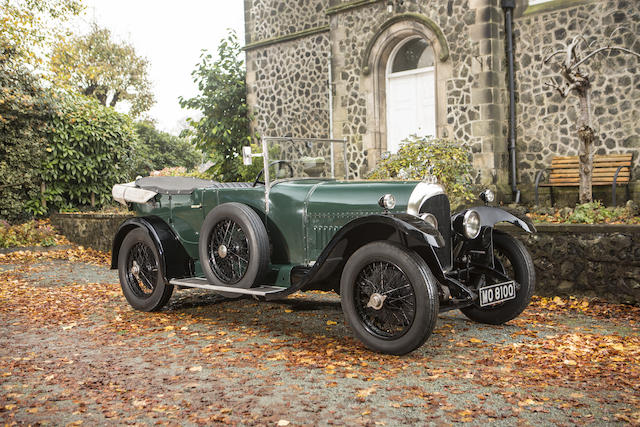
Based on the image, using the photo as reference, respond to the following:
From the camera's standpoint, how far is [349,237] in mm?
4699

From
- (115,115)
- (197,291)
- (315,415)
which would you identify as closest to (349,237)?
(315,415)

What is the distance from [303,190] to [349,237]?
30.8 inches

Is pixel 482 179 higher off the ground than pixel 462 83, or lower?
lower

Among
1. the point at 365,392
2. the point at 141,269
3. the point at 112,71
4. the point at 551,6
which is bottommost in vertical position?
the point at 365,392

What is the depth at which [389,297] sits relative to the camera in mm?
4363

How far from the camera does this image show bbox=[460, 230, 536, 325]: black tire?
4.97 metres

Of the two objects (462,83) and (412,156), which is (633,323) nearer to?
(412,156)

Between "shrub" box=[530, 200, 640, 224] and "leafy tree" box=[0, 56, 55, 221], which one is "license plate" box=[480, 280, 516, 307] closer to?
"shrub" box=[530, 200, 640, 224]

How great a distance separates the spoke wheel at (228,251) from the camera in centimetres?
538

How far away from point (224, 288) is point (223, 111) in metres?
10.5

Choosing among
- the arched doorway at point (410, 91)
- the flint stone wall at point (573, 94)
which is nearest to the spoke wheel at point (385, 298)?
the flint stone wall at point (573, 94)

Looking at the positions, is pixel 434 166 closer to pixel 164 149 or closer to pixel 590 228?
pixel 590 228

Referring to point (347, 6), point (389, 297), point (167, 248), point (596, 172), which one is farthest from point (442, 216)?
point (347, 6)

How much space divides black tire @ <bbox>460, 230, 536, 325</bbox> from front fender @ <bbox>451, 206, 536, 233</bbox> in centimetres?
15
